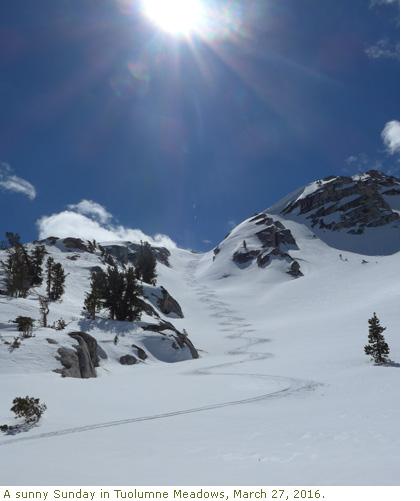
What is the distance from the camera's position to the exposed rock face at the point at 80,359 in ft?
50.8

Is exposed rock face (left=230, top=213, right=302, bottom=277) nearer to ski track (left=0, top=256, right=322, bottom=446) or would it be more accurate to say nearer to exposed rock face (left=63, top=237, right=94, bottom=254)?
ski track (left=0, top=256, right=322, bottom=446)

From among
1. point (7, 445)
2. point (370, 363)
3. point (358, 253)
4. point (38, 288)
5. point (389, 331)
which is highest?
point (358, 253)

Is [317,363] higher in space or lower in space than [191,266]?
lower

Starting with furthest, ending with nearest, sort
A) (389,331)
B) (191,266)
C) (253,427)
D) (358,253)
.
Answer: (191,266) → (358,253) → (389,331) → (253,427)

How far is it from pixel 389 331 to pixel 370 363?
9.31 metres

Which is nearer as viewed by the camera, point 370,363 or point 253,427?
point 253,427

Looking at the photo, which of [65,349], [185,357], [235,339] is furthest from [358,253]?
[65,349]

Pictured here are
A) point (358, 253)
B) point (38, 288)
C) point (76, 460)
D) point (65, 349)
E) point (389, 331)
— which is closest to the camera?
point (76, 460)

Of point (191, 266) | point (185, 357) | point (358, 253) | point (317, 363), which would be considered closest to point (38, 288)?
point (185, 357)

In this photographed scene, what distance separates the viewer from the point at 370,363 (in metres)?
17.0

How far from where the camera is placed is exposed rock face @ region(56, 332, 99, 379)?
15484 mm

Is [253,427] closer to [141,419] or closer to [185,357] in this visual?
[141,419]

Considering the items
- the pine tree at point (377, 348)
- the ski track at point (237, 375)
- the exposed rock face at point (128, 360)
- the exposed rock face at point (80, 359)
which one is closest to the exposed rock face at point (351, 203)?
the ski track at point (237, 375)

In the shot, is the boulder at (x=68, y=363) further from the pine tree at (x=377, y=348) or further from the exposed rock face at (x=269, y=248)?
the exposed rock face at (x=269, y=248)
